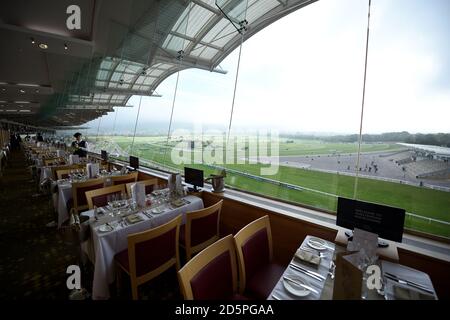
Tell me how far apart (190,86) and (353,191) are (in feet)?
15.9

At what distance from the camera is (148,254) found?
1.74 m

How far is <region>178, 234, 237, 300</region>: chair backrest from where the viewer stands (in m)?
1.10

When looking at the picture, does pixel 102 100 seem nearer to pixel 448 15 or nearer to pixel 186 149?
pixel 186 149

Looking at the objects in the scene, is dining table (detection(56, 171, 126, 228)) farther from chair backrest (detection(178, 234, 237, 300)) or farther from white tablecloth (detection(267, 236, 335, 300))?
white tablecloth (detection(267, 236, 335, 300))

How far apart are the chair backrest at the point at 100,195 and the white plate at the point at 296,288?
2702 mm

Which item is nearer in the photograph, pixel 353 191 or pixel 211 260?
pixel 211 260

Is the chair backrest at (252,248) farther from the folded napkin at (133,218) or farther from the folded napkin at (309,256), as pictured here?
the folded napkin at (133,218)

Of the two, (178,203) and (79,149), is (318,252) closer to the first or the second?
(178,203)

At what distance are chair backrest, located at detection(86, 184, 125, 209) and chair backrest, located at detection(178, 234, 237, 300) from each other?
7.31 ft

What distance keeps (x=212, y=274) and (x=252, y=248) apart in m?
0.53

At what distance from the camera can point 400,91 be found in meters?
2.30

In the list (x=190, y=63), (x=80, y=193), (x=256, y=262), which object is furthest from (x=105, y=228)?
(x=190, y=63)

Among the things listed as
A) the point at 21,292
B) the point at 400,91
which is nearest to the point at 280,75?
the point at 400,91

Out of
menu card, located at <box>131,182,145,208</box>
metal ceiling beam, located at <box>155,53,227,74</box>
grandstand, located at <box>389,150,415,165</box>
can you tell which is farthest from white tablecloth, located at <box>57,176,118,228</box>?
grandstand, located at <box>389,150,415,165</box>
